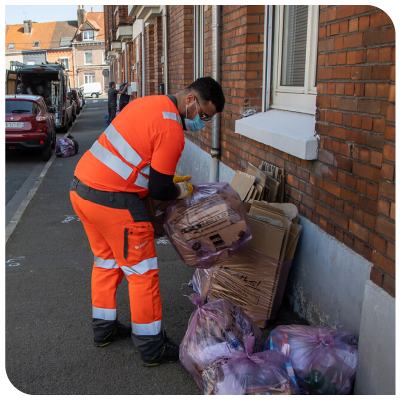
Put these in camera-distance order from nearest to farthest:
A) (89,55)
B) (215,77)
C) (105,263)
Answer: (105,263)
(215,77)
(89,55)

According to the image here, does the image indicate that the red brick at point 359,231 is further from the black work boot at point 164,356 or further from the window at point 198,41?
the window at point 198,41

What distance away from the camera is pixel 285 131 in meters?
3.54

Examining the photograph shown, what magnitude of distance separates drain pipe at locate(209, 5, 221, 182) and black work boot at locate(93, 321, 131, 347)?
2881mm

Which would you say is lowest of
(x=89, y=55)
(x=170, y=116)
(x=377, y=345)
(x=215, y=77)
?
(x=377, y=345)

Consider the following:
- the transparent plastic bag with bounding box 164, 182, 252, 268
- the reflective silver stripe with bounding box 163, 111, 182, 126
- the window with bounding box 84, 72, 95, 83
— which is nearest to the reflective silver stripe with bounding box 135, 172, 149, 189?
the transparent plastic bag with bounding box 164, 182, 252, 268

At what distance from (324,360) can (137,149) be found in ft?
5.27

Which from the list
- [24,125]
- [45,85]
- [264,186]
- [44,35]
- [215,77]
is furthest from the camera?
[44,35]

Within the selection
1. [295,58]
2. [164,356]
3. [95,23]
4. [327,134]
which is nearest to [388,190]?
[327,134]

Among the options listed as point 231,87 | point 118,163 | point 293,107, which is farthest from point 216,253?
point 231,87

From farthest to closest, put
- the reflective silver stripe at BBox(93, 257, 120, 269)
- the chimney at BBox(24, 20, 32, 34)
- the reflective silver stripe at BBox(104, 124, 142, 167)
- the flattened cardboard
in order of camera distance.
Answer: the chimney at BBox(24, 20, 32, 34)
the flattened cardboard
the reflective silver stripe at BBox(93, 257, 120, 269)
the reflective silver stripe at BBox(104, 124, 142, 167)

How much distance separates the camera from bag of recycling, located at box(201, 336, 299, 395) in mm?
2246

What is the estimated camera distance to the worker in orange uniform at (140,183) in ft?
8.84

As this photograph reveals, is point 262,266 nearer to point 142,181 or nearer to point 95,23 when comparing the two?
point 142,181

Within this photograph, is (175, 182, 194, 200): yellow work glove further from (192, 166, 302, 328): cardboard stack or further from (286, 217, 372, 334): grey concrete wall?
(286, 217, 372, 334): grey concrete wall
